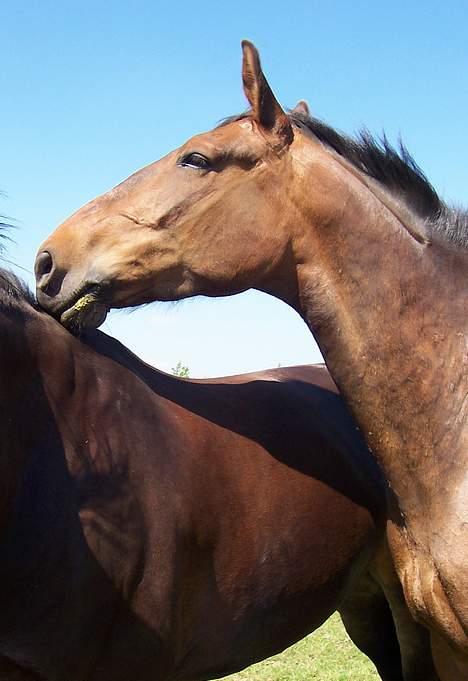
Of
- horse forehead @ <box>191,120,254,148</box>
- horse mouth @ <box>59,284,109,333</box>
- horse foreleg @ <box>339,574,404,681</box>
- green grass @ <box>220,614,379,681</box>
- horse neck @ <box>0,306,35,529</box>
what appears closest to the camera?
horse neck @ <box>0,306,35,529</box>

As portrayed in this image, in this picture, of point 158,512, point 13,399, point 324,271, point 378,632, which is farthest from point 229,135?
point 378,632

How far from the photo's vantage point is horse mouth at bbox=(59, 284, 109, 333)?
105 inches

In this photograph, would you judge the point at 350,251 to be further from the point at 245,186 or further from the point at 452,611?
the point at 452,611

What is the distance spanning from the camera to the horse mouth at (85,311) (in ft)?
8.77

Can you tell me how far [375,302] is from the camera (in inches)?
106

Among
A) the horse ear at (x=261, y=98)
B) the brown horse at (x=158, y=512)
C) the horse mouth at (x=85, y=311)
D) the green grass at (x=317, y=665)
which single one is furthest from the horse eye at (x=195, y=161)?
the green grass at (x=317, y=665)

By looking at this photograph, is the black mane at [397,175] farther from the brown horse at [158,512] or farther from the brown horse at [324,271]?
the brown horse at [158,512]

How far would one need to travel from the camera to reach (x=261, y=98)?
9.05 ft

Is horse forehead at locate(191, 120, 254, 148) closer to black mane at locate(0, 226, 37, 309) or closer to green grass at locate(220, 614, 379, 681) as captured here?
black mane at locate(0, 226, 37, 309)

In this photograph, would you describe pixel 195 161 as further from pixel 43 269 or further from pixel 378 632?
pixel 378 632

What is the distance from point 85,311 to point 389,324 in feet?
3.51

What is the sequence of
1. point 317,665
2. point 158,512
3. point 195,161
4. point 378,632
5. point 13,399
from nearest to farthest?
point 13,399 → point 158,512 → point 195,161 → point 378,632 → point 317,665

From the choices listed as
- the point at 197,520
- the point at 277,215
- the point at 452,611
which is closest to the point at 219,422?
the point at 197,520

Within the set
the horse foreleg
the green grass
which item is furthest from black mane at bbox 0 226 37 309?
the green grass
